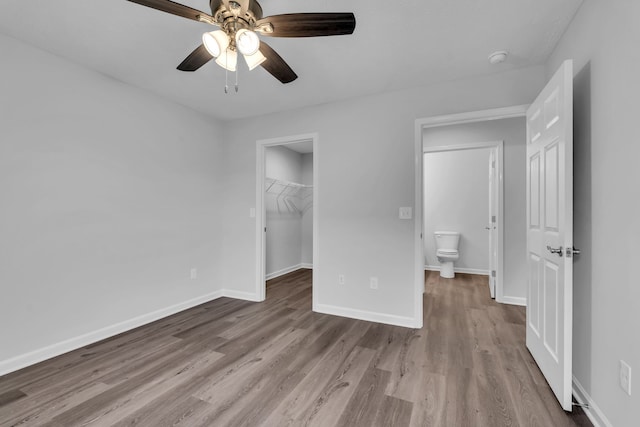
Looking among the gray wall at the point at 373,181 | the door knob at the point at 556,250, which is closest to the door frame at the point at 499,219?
the gray wall at the point at 373,181

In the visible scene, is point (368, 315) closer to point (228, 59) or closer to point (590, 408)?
point (590, 408)

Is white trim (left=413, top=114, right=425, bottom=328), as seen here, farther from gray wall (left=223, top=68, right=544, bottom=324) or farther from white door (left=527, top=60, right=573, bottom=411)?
white door (left=527, top=60, right=573, bottom=411)

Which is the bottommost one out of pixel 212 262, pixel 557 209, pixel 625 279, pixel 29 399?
pixel 29 399

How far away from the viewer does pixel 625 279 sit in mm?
1325

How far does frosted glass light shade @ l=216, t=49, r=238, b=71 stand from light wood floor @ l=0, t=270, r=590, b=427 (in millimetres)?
2037

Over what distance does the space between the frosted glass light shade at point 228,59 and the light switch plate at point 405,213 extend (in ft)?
6.53

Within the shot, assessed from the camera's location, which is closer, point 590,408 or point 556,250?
point 590,408

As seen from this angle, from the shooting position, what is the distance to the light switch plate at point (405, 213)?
290cm

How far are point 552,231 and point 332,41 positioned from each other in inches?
77.3

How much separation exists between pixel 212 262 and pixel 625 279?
3750 millimetres

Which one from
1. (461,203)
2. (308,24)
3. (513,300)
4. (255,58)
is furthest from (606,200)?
(461,203)

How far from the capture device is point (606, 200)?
1.50m

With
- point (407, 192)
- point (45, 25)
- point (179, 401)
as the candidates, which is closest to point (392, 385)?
point (179, 401)

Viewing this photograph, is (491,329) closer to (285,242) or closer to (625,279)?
(625,279)
